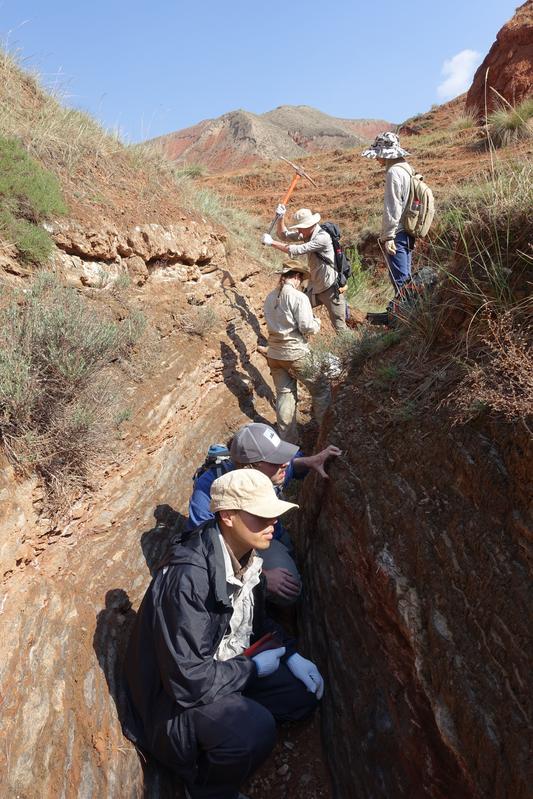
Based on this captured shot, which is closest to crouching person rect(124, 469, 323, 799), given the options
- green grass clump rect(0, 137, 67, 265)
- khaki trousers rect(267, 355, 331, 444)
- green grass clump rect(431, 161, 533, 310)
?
green grass clump rect(431, 161, 533, 310)

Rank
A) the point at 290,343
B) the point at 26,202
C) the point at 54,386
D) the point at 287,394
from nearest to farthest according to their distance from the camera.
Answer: the point at 54,386
the point at 26,202
the point at 290,343
the point at 287,394

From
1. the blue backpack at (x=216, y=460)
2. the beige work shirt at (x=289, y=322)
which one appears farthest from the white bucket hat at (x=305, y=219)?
the blue backpack at (x=216, y=460)

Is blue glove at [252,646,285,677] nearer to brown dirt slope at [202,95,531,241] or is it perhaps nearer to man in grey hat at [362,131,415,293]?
man in grey hat at [362,131,415,293]

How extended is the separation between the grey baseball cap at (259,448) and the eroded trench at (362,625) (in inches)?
13.6

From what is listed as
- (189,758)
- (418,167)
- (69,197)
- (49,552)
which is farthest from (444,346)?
(418,167)

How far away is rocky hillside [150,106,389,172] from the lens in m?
33.4

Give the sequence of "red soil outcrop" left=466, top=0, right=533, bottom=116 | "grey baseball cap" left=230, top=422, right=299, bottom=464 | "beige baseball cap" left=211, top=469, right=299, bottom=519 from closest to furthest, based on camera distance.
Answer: "beige baseball cap" left=211, top=469, right=299, bottom=519 → "grey baseball cap" left=230, top=422, right=299, bottom=464 → "red soil outcrop" left=466, top=0, right=533, bottom=116

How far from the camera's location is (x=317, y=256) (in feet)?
20.2

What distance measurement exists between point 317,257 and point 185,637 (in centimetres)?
453

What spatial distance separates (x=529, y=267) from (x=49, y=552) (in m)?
3.33

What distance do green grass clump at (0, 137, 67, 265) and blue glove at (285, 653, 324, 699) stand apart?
4.10 metres

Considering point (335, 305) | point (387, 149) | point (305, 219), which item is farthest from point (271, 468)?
point (305, 219)

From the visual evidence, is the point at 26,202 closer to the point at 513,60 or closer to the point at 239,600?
the point at 239,600

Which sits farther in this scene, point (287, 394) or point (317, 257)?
point (317, 257)
